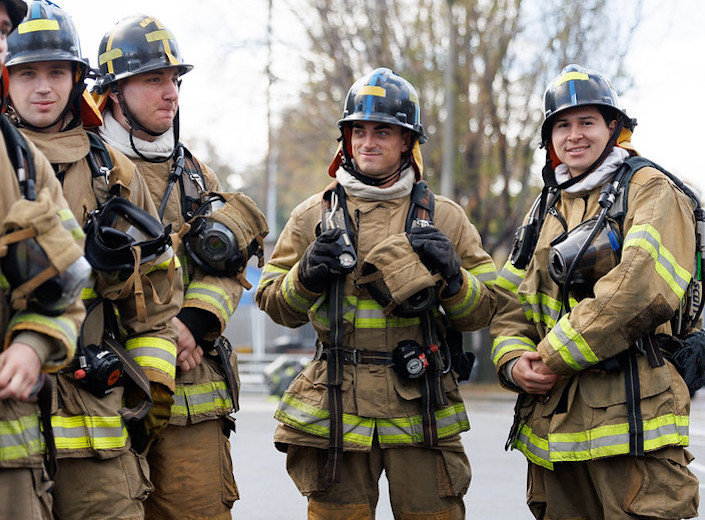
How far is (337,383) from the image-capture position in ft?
13.8

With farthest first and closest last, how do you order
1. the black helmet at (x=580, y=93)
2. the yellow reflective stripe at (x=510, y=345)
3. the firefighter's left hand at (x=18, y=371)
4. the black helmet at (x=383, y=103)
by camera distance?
1. the black helmet at (x=383, y=103)
2. the yellow reflective stripe at (x=510, y=345)
3. the black helmet at (x=580, y=93)
4. the firefighter's left hand at (x=18, y=371)

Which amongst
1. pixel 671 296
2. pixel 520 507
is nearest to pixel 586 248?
pixel 671 296

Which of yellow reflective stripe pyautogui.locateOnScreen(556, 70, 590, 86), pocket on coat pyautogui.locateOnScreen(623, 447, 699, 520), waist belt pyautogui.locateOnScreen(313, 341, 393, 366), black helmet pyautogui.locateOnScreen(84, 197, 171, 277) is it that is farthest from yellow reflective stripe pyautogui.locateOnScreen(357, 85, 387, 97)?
pocket on coat pyautogui.locateOnScreen(623, 447, 699, 520)

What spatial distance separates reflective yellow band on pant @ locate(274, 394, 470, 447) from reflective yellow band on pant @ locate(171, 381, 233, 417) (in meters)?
0.31

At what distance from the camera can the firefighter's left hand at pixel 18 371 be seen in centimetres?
263

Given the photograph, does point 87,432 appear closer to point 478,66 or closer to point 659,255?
point 659,255

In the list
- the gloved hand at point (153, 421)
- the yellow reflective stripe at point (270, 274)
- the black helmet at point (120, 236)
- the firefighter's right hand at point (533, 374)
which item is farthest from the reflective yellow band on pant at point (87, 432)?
the firefighter's right hand at point (533, 374)

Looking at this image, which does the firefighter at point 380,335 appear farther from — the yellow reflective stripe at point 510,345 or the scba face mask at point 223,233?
the scba face mask at point 223,233

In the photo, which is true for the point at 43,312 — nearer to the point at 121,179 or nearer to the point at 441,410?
the point at 121,179

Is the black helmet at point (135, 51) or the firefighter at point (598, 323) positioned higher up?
the black helmet at point (135, 51)

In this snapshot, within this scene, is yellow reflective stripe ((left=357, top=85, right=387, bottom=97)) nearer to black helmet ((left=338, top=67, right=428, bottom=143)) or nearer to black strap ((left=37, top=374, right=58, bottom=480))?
black helmet ((left=338, top=67, right=428, bottom=143))

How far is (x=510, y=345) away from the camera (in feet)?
14.3

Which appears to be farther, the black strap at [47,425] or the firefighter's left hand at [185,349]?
the firefighter's left hand at [185,349]

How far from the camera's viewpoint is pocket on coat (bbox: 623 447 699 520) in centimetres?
380
